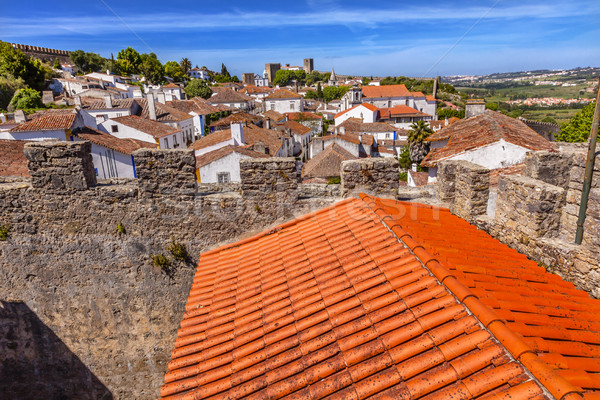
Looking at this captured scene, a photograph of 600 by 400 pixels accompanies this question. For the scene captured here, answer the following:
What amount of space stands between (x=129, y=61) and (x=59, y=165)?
350 feet

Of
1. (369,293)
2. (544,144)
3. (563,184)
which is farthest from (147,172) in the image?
(544,144)

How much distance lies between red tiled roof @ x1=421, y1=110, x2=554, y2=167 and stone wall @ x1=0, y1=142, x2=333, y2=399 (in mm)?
9713

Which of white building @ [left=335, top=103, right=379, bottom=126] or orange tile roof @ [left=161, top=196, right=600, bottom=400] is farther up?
orange tile roof @ [left=161, top=196, right=600, bottom=400]

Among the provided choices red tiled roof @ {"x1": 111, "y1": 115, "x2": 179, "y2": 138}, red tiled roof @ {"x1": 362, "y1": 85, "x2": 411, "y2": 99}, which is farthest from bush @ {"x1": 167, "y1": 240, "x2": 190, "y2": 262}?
red tiled roof @ {"x1": 362, "y1": 85, "x2": 411, "y2": 99}

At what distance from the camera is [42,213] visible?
6.43 meters

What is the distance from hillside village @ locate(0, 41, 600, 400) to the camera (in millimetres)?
3076

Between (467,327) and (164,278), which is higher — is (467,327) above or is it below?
above

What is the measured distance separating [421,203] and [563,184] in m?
2.53

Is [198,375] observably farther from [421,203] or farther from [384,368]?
[421,203]

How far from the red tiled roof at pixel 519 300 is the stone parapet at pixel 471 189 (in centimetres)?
65

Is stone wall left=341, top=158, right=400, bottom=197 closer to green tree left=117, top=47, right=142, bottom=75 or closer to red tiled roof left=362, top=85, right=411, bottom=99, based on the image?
red tiled roof left=362, top=85, right=411, bottom=99

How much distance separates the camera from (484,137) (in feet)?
48.2

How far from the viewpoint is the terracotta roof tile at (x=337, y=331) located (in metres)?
2.86

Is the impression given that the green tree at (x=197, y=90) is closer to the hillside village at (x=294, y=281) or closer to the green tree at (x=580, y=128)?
the green tree at (x=580, y=128)
